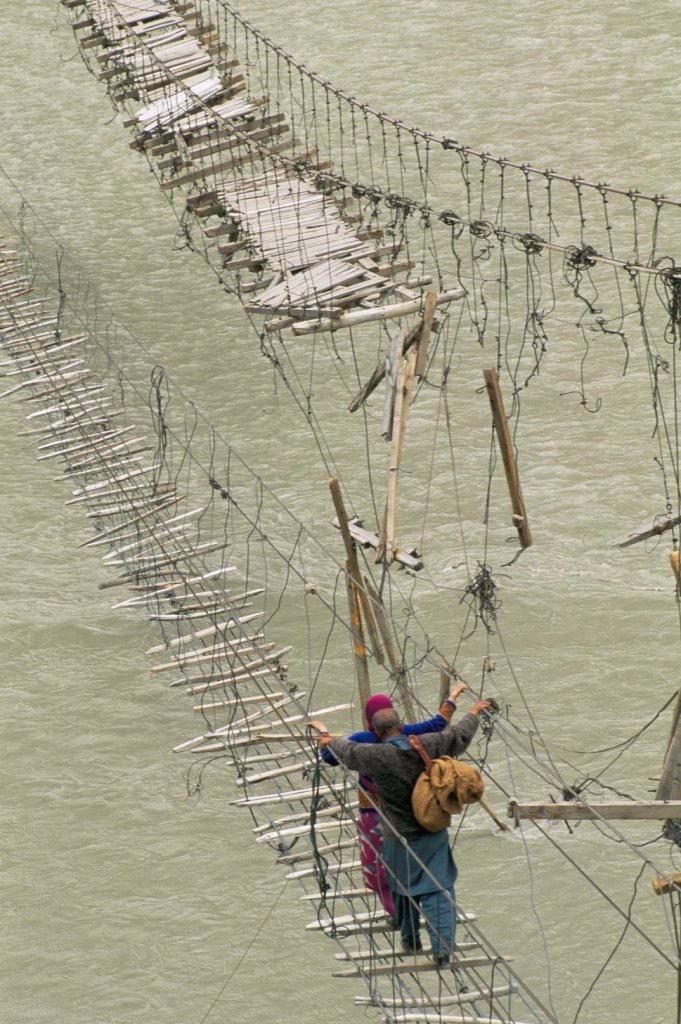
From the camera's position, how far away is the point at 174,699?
31.2ft

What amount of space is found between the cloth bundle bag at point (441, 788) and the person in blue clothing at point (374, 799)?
177 millimetres

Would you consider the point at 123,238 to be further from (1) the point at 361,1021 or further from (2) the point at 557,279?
(1) the point at 361,1021

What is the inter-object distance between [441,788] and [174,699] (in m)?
3.98

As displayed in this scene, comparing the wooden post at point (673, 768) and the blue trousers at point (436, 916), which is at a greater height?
the wooden post at point (673, 768)

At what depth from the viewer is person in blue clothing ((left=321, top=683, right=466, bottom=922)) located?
594 cm

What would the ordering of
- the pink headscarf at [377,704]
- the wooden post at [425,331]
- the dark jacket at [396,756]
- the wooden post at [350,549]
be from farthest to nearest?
the wooden post at [425,331]
the wooden post at [350,549]
the pink headscarf at [377,704]
the dark jacket at [396,756]

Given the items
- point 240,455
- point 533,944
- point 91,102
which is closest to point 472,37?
point 91,102

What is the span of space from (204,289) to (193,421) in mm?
1902

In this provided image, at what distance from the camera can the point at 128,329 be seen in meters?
13.2

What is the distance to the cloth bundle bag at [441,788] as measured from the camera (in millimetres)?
5703

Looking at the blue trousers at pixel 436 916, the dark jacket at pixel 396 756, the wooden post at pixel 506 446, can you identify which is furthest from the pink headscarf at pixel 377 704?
the wooden post at pixel 506 446

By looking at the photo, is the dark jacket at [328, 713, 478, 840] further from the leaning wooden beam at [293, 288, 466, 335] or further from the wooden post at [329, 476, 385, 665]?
the leaning wooden beam at [293, 288, 466, 335]

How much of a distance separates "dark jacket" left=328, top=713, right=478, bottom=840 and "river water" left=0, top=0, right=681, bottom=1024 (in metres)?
1.97

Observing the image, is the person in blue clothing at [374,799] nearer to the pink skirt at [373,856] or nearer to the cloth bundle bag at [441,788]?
the pink skirt at [373,856]
